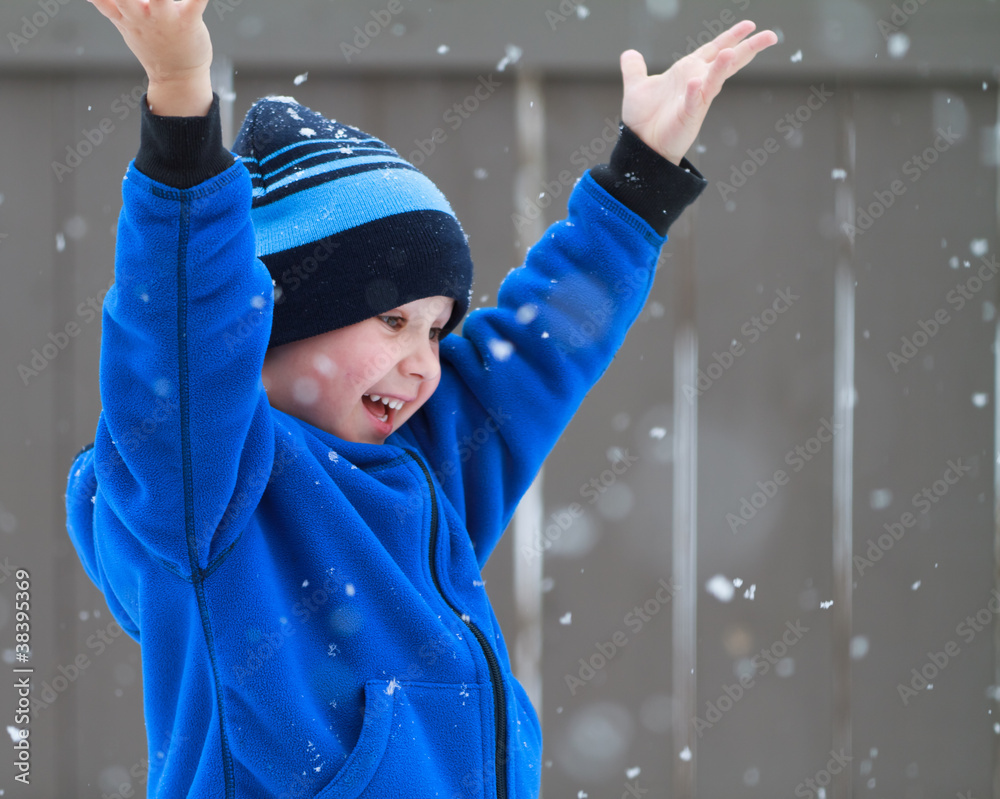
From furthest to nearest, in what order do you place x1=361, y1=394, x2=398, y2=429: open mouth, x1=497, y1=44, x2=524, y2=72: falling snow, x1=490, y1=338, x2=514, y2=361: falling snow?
x1=497, y1=44, x2=524, y2=72: falling snow, x1=490, y1=338, x2=514, y2=361: falling snow, x1=361, y1=394, x2=398, y2=429: open mouth

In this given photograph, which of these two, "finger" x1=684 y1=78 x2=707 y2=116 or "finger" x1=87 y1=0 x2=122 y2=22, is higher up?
"finger" x1=684 y1=78 x2=707 y2=116

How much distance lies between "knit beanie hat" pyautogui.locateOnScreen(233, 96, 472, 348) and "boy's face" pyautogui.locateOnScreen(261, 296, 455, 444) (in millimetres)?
14

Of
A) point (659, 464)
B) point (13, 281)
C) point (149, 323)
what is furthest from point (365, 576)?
point (13, 281)

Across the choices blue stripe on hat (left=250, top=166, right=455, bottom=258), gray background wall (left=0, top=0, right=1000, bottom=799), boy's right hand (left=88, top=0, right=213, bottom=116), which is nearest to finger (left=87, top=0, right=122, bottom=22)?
boy's right hand (left=88, top=0, right=213, bottom=116)

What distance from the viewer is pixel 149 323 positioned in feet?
1.54

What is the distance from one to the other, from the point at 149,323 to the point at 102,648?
97 cm

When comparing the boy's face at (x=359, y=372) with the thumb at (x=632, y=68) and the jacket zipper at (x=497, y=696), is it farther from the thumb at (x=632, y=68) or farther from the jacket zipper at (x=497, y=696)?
the thumb at (x=632, y=68)

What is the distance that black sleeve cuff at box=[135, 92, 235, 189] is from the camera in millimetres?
444

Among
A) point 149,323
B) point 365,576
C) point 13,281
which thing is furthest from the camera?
point 13,281

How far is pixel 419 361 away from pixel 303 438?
4.5 inches

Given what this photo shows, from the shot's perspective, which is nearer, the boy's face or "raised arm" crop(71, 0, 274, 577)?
"raised arm" crop(71, 0, 274, 577)

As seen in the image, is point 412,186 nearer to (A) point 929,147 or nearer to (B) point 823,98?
(B) point 823,98

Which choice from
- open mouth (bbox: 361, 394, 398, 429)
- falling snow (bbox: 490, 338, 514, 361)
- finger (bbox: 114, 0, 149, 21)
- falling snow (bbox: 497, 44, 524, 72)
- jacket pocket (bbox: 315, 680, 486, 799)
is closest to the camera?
finger (bbox: 114, 0, 149, 21)

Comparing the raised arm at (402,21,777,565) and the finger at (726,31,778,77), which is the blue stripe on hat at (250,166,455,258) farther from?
the finger at (726,31,778,77)
